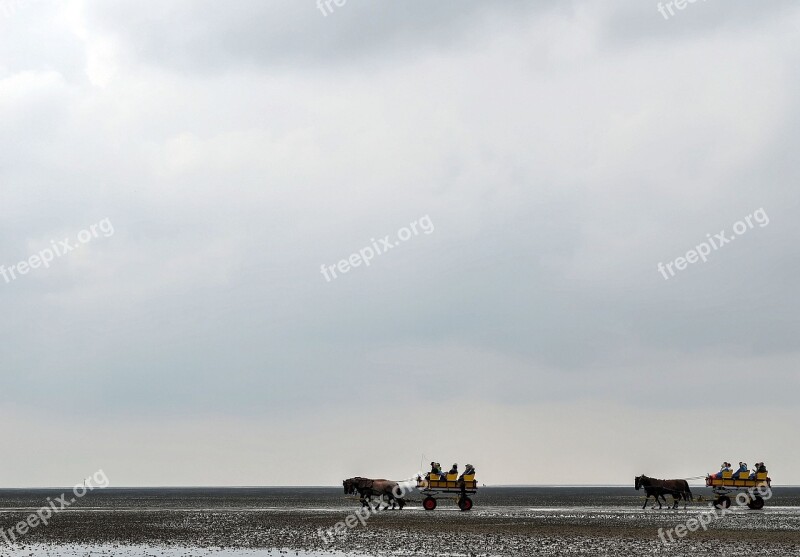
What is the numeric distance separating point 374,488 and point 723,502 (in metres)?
22.0

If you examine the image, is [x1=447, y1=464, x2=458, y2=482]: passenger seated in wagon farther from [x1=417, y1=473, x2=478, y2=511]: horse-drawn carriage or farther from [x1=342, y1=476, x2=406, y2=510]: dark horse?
[x1=342, y1=476, x2=406, y2=510]: dark horse

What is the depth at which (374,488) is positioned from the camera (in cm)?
6181

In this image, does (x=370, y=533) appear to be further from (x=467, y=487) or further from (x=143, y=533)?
(x=467, y=487)

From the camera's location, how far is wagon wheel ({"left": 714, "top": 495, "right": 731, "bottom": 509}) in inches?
2272

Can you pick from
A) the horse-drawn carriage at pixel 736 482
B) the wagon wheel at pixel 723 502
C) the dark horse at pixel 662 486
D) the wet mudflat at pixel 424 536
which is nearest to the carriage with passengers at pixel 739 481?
the horse-drawn carriage at pixel 736 482

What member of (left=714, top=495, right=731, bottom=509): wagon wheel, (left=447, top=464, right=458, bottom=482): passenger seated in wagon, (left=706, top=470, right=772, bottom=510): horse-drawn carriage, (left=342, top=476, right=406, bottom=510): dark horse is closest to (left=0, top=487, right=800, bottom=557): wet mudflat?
(left=706, top=470, right=772, bottom=510): horse-drawn carriage

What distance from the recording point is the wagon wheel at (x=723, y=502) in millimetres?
57719

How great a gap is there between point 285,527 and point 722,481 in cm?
2673

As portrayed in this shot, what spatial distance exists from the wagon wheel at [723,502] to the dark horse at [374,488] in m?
19.4

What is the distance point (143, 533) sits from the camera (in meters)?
42.8

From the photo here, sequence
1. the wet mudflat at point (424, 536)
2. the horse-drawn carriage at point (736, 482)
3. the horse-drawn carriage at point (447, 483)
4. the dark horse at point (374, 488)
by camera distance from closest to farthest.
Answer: the wet mudflat at point (424, 536) < the horse-drawn carriage at point (736, 482) < the horse-drawn carriage at point (447, 483) < the dark horse at point (374, 488)

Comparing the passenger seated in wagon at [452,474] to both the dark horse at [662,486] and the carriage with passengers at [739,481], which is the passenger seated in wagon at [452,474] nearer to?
the dark horse at [662,486]

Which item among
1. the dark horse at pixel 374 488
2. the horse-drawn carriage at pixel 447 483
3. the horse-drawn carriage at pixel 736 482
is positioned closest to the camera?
the horse-drawn carriage at pixel 736 482

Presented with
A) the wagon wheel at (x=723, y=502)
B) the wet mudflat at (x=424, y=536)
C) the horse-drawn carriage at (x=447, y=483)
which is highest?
the horse-drawn carriage at (x=447, y=483)
